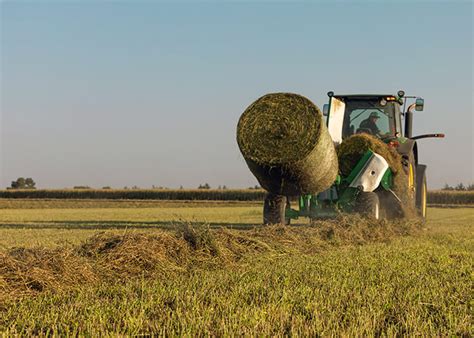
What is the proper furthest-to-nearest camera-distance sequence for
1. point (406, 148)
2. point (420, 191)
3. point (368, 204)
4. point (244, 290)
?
point (420, 191)
point (406, 148)
point (368, 204)
point (244, 290)

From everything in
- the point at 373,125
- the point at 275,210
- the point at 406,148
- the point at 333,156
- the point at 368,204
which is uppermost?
the point at 373,125

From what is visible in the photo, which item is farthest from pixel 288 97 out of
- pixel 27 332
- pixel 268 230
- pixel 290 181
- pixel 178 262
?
pixel 27 332

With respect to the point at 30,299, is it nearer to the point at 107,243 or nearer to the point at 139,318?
the point at 139,318

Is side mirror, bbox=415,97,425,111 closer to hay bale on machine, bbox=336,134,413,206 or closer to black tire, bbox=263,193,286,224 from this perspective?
hay bale on machine, bbox=336,134,413,206

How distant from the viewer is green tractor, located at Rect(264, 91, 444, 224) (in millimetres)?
11234

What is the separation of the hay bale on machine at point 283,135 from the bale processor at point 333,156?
0.01 metres

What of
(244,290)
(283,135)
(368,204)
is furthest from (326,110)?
(244,290)

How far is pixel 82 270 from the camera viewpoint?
5324 mm

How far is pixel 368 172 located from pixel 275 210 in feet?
5.99

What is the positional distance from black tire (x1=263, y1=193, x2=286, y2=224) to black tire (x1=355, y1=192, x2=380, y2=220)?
134 cm

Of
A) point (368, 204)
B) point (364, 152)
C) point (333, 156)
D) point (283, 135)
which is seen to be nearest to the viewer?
point (283, 135)

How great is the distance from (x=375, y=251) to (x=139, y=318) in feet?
16.0

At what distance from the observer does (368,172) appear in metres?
11.2

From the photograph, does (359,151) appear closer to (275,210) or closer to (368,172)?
(368,172)
